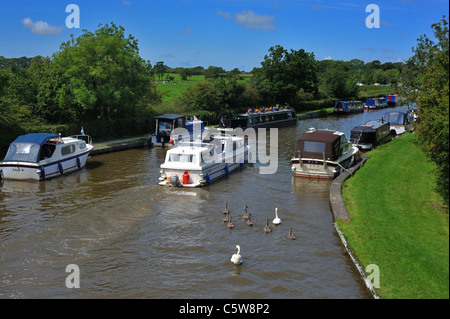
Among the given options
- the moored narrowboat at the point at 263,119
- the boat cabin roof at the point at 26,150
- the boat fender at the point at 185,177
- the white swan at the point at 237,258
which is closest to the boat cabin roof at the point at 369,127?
the moored narrowboat at the point at 263,119

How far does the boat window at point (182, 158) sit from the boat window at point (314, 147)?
6945 mm

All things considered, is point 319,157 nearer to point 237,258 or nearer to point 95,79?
point 237,258

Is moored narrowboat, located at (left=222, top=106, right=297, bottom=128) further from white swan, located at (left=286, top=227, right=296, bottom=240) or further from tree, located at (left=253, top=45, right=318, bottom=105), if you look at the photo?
white swan, located at (left=286, top=227, right=296, bottom=240)

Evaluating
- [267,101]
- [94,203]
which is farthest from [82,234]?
[267,101]

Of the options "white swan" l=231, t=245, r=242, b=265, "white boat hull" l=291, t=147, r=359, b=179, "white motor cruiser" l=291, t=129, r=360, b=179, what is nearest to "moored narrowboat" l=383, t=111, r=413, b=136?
"white motor cruiser" l=291, t=129, r=360, b=179

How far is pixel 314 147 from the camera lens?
2455cm

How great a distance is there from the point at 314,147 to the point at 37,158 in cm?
1604

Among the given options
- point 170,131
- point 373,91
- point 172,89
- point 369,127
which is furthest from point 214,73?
point 369,127

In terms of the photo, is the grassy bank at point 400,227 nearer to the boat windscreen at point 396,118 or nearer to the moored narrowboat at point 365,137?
the moored narrowboat at point 365,137

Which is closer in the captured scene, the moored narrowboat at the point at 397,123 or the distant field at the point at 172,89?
the moored narrowboat at the point at 397,123

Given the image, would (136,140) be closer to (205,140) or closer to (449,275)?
(205,140)

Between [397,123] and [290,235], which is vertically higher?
[397,123]

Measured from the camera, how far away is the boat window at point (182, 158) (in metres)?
22.6

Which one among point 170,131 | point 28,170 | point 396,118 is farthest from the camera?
point 396,118
